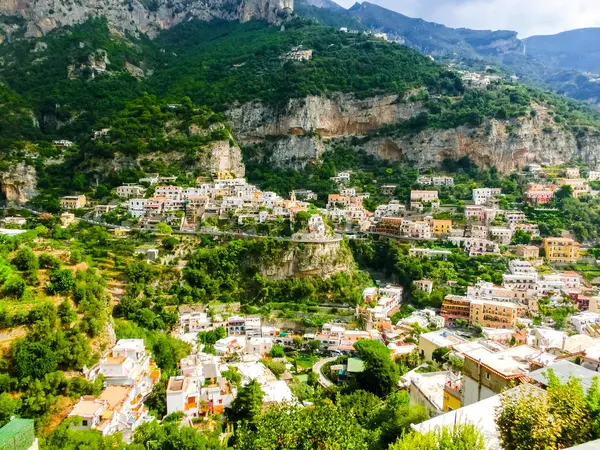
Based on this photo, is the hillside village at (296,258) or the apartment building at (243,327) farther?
the apartment building at (243,327)

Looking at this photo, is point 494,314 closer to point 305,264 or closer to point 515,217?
point 305,264

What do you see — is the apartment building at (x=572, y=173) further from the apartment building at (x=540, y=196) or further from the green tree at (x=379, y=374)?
the green tree at (x=379, y=374)

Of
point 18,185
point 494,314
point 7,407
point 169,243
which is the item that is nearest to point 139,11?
point 18,185

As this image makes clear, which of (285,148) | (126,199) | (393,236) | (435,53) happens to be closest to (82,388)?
(126,199)

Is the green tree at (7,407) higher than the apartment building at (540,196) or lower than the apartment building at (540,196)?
lower

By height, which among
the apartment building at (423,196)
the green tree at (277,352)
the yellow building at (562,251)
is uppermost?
the apartment building at (423,196)

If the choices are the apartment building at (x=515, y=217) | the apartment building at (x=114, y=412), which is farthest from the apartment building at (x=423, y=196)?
the apartment building at (x=114, y=412)
